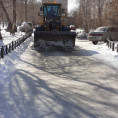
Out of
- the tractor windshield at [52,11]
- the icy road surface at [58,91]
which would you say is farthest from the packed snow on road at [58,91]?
the tractor windshield at [52,11]

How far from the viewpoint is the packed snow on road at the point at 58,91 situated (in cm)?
542

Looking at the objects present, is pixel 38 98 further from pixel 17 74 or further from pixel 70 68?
pixel 70 68

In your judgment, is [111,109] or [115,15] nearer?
[111,109]

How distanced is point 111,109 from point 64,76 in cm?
367

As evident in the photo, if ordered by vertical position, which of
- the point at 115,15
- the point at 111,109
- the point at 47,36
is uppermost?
the point at 115,15

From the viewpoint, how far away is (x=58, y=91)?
704cm

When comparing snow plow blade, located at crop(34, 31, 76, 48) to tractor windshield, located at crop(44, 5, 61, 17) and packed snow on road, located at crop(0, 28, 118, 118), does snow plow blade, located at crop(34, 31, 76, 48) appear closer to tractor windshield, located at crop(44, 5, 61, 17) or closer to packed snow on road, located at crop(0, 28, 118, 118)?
tractor windshield, located at crop(44, 5, 61, 17)

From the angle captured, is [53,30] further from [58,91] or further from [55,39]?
[58,91]

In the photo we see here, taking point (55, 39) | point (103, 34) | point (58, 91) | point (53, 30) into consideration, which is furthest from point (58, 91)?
point (103, 34)

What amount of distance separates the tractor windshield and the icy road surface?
10326 mm

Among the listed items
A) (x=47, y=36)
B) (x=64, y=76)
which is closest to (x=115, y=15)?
(x=47, y=36)

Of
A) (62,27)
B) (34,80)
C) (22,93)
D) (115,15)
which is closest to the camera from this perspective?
(22,93)

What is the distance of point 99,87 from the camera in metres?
7.53

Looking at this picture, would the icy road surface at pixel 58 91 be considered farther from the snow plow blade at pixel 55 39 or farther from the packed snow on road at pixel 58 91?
the snow plow blade at pixel 55 39
